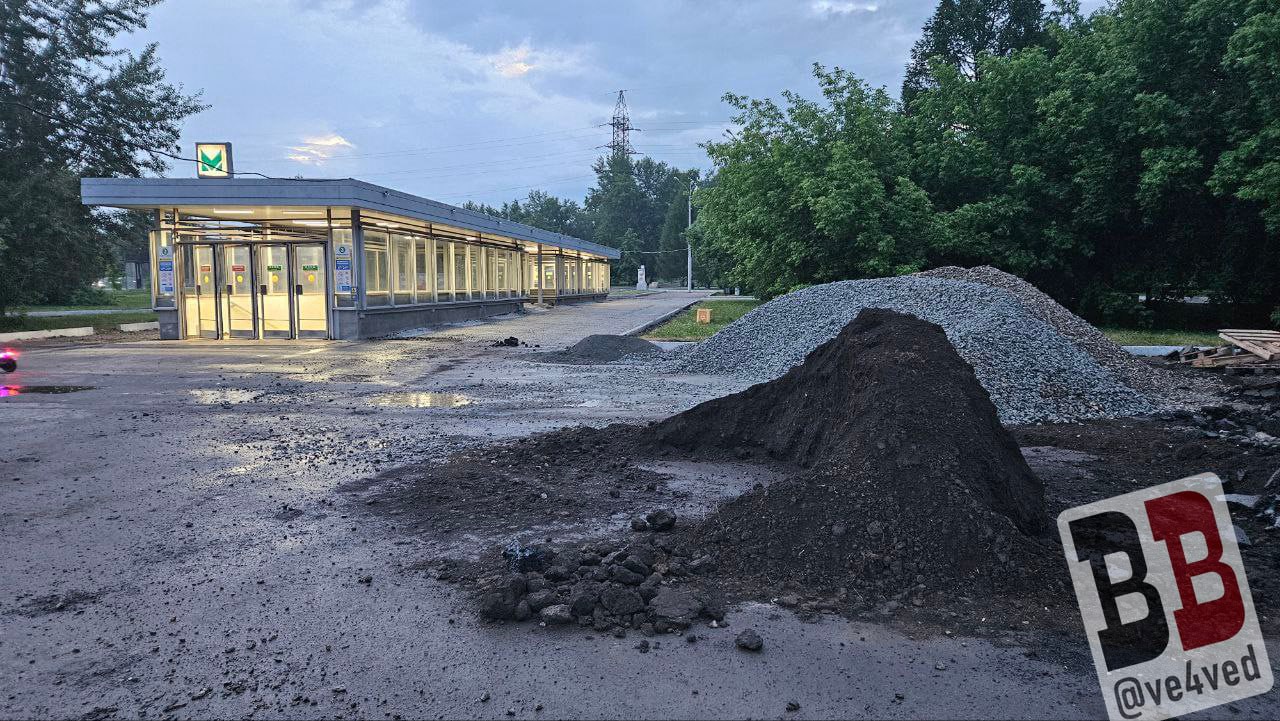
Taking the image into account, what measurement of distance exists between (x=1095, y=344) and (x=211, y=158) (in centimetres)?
2519

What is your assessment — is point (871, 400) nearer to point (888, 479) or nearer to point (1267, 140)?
point (888, 479)

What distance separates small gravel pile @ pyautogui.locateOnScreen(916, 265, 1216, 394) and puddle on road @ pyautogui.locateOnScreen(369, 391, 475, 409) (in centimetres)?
1068

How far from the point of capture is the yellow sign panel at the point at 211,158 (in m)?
23.5

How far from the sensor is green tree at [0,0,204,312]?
23172 millimetres

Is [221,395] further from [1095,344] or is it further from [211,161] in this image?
[1095,344]

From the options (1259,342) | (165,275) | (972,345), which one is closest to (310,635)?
(972,345)

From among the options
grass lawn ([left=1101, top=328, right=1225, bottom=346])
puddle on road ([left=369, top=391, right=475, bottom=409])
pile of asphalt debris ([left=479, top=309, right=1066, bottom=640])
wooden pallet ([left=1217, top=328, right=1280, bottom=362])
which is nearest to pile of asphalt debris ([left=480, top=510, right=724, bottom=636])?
pile of asphalt debris ([left=479, top=309, right=1066, bottom=640])

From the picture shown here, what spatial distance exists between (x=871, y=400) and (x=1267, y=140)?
2127 cm

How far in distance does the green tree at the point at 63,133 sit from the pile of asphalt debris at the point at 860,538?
24537 mm

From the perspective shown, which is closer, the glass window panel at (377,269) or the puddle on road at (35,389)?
the puddle on road at (35,389)

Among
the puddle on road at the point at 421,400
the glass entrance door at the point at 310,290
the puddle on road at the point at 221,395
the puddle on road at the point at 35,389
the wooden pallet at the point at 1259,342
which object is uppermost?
the glass entrance door at the point at 310,290

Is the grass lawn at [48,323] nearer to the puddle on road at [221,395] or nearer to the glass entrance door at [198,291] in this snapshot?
the glass entrance door at [198,291]

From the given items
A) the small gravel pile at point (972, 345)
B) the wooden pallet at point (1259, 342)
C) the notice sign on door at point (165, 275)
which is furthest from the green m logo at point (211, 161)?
the wooden pallet at point (1259, 342)

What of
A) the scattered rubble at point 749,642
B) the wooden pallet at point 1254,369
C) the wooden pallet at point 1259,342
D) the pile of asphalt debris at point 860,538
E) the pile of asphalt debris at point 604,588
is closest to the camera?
the scattered rubble at point 749,642
